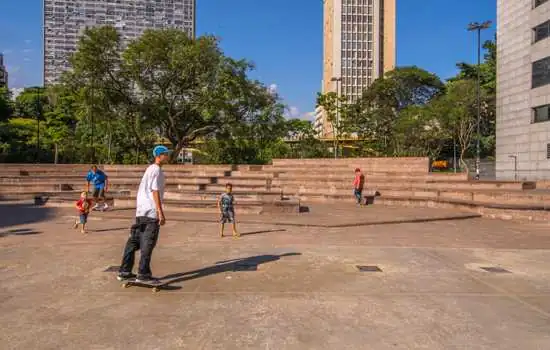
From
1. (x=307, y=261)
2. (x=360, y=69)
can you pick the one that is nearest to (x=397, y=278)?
(x=307, y=261)

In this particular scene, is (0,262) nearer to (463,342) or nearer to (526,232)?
(463,342)

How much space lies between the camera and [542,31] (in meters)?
32.7

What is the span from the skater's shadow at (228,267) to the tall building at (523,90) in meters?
31.0

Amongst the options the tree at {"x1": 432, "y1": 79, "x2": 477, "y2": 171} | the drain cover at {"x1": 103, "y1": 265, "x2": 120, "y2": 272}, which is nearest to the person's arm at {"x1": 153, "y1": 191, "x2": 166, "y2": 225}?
the drain cover at {"x1": 103, "y1": 265, "x2": 120, "y2": 272}

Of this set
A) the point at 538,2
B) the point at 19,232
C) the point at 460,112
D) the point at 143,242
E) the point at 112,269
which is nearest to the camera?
the point at 143,242

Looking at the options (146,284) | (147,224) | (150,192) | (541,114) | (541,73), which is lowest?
(146,284)

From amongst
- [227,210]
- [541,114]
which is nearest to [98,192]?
[227,210]

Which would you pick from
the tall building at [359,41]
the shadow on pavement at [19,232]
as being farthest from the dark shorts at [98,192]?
the tall building at [359,41]

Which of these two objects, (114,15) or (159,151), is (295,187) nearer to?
(159,151)

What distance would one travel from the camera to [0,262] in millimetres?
7051

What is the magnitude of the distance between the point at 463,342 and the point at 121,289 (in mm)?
3908

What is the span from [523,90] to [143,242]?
36783 millimetres

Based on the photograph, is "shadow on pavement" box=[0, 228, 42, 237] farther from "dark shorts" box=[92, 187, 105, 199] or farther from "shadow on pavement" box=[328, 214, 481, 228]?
"shadow on pavement" box=[328, 214, 481, 228]

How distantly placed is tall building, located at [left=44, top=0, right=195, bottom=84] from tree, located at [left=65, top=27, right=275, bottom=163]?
96.0m
